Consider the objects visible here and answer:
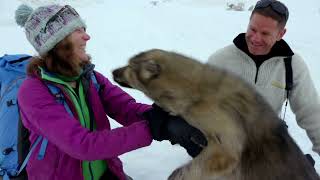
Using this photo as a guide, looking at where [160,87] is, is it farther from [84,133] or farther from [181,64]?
[84,133]

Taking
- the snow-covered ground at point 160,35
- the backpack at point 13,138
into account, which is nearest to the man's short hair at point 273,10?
the backpack at point 13,138

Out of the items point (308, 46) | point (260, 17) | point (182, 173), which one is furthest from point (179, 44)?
point (182, 173)

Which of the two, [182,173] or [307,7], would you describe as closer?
[182,173]

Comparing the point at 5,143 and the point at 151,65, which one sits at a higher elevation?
the point at 151,65

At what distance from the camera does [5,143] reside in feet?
9.75

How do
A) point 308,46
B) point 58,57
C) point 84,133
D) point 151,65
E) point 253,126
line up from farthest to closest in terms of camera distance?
point 308,46 < point 58,57 < point 84,133 < point 151,65 < point 253,126

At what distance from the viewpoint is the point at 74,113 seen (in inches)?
112

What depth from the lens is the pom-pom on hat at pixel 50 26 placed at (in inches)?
110

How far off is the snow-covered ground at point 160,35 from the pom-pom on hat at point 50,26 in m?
1.78

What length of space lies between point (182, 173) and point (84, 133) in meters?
0.62

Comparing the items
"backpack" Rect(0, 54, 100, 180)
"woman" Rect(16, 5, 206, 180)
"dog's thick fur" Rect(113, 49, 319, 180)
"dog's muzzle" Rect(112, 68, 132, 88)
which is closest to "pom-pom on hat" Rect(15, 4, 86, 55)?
"woman" Rect(16, 5, 206, 180)

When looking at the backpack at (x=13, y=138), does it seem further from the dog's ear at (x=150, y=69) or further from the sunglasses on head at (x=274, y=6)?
the sunglasses on head at (x=274, y=6)

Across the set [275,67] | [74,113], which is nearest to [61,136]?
[74,113]

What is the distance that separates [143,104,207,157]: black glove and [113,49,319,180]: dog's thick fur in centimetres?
13
